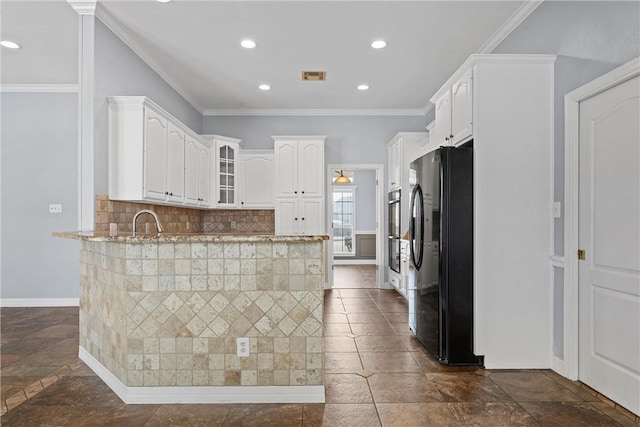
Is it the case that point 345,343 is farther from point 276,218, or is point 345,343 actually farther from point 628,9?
point 628,9

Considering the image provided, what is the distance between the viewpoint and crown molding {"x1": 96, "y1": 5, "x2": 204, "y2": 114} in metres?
3.26

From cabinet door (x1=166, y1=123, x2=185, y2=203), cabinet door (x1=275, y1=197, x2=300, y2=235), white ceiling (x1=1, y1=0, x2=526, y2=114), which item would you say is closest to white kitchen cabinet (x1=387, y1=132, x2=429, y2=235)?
white ceiling (x1=1, y1=0, x2=526, y2=114)

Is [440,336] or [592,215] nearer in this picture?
[592,215]

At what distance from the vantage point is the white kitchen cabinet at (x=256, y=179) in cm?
590

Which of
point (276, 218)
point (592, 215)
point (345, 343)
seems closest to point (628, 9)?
point (592, 215)

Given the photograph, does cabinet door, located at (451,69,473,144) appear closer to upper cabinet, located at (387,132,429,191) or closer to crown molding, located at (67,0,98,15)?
upper cabinet, located at (387,132,429,191)

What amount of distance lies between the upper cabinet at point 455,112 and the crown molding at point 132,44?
118 inches

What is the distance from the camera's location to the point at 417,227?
3.34 metres

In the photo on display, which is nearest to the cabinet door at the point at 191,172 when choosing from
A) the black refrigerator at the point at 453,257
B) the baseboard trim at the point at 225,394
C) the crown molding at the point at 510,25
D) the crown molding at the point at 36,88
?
the crown molding at the point at 36,88

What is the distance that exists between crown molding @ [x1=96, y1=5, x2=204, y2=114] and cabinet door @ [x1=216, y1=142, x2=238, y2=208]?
37.3 inches

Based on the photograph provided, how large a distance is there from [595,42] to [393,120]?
3828 millimetres

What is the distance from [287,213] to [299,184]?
0.47 m

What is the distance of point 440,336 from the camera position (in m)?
2.92

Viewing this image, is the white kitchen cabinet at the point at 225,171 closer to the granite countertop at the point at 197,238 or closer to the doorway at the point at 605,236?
the granite countertop at the point at 197,238
